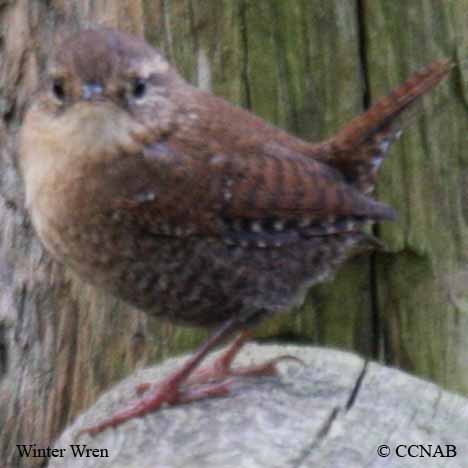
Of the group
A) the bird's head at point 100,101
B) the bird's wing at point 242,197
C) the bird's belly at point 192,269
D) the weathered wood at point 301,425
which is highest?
the bird's head at point 100,101

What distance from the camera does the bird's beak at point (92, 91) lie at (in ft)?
11.2

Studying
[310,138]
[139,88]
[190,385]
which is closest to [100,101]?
[139,88]

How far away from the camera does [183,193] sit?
11.6 feet

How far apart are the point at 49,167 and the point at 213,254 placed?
1.82 feet

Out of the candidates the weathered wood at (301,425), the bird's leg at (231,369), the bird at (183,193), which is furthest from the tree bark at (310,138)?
the weathered wood at (301,425)

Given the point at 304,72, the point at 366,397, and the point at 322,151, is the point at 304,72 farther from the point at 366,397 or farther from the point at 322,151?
the point at 366,397

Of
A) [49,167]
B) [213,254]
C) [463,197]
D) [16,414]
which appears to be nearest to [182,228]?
[213,254]

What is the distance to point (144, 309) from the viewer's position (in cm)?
369

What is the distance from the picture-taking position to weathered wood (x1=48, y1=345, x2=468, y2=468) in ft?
9.16

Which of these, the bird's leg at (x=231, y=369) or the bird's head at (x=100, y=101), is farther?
the bird's leg at (x=231, y=369)

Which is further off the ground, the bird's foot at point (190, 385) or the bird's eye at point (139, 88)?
the bird's eye at point (139, 88)

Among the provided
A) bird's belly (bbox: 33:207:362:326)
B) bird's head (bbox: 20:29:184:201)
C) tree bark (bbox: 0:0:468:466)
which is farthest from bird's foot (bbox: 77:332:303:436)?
bird's head (bbox: 20:29:184:201)

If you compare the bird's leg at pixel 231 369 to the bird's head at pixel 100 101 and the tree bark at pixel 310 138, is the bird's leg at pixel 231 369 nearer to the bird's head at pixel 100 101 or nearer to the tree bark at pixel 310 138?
the tree bark at pixel 310 138

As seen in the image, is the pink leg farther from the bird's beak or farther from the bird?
the bird's beak
